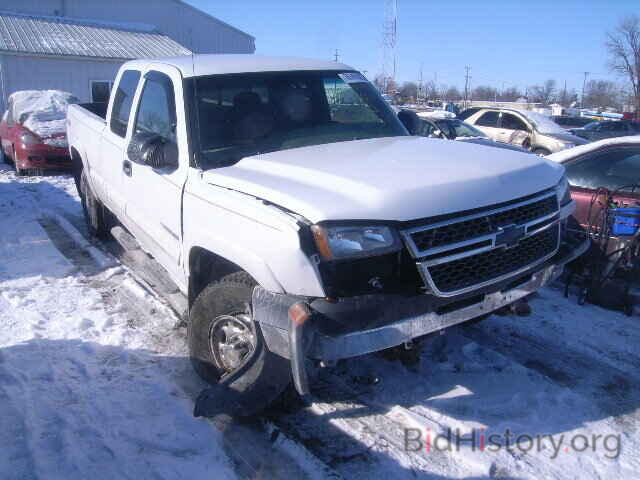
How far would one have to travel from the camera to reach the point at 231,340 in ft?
10.9

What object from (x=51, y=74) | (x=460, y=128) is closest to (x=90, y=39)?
(x=51, y=74)

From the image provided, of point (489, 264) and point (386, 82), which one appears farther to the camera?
point (386, 82)

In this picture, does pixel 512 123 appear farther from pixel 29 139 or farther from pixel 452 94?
pixel 452 94

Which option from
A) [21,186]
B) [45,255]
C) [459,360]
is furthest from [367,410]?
[21,186]

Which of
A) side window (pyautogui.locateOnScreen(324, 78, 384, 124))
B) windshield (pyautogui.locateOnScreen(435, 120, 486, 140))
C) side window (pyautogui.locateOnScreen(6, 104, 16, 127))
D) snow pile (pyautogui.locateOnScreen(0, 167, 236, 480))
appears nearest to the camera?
snow pile (pyautogui.locateOnScreen(0, 167, 236, 480))

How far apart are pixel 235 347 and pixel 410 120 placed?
8.18ft

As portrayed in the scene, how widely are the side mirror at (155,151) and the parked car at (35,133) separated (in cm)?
871

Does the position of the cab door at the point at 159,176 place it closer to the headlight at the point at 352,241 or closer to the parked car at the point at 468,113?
the headlight at the point at 352,241

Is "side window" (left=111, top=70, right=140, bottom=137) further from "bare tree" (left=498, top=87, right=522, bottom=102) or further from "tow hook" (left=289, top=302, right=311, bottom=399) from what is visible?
"bare tree" (left=498, top=87, right=522, bottom=102)

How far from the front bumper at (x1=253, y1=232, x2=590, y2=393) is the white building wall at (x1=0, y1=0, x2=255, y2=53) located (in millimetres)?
27592

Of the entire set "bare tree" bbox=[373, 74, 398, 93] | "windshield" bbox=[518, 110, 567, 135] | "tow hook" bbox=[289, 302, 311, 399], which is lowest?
"tow hook" bbox=[289, 302, 311, 399]

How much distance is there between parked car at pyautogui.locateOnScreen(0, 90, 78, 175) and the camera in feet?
36.6

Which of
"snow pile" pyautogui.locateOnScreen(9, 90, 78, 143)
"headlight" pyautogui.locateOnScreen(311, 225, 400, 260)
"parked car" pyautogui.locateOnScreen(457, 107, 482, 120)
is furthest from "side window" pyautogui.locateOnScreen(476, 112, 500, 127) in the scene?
"headlight" pyautogui.locateOnScreen(311, 225, 400, 260)

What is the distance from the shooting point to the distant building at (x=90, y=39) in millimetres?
20422
